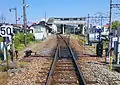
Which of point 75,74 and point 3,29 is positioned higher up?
point 3,29

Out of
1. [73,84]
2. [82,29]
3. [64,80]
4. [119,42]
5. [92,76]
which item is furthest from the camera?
[82,29]

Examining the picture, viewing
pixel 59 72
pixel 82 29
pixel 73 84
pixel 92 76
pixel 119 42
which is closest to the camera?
pixel 73 84

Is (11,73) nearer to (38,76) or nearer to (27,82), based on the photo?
(38,76)

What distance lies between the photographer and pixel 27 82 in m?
9.52

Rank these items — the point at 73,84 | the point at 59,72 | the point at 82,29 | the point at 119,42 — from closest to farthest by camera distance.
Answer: the point at 73,84 → the point at 59,72 → the point at 119,42 → the point at 82,29

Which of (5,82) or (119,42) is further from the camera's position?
(119,42)

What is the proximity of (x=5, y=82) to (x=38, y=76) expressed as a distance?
1580mm

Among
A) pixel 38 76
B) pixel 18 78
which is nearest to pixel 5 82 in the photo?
pixel 18 78

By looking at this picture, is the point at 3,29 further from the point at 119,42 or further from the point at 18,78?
the point at 119,42

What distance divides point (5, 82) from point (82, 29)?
8739 centimetres

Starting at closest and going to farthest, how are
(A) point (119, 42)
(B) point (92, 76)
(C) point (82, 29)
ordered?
(B) point (92, 76) → (A) point (119, 42) → (C) point (82, 29)

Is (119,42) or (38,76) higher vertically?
(119,42)

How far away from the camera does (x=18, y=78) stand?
10367 mm

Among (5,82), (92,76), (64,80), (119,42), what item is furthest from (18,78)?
(119,42)
